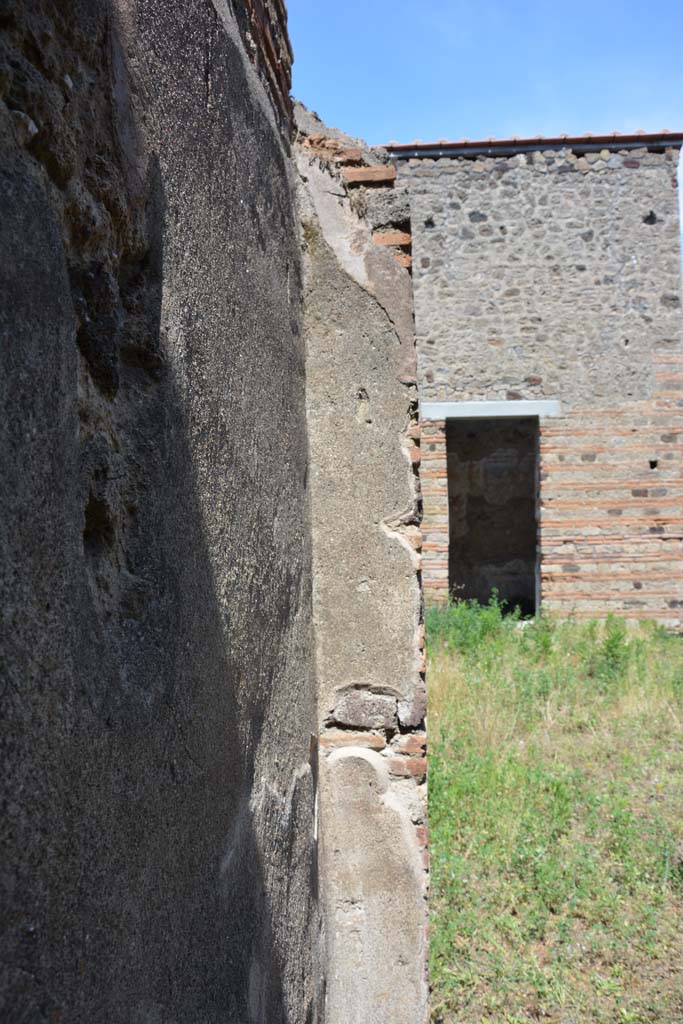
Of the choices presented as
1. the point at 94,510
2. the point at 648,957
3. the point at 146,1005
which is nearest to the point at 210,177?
the point at 94,510

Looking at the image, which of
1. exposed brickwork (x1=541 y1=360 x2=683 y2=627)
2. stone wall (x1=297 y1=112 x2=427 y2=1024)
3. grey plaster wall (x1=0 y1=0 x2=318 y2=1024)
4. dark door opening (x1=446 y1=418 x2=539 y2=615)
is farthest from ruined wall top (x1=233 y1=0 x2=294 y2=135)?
dark door opening (x1=446 y1=418 x2=539 y2=615)

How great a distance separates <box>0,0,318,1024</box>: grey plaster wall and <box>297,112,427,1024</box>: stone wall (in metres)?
0.61

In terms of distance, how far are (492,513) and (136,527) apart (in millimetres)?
11856

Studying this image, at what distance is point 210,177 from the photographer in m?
1.49

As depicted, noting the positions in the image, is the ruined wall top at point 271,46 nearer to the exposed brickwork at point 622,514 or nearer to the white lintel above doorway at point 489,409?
the white lintel above doorway at point 489,409

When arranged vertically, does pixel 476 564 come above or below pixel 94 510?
below

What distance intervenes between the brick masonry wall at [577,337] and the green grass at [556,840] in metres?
2.32

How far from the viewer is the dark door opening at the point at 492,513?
40.9ft

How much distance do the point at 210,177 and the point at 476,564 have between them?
11.6 m

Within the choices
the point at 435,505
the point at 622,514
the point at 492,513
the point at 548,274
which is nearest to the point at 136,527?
the point at 435,505

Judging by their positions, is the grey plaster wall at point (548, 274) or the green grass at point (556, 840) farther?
the grey plaster wall at point (548, 274)

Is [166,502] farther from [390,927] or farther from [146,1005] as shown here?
[390,927]

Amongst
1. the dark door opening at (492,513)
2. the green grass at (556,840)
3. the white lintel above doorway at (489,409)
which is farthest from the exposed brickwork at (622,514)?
the dark door opening at (492,513)

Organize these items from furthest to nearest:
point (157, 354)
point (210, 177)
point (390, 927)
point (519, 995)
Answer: point (519, 995) < point (390, 927) < point (210, 177) < point (157, 354)
